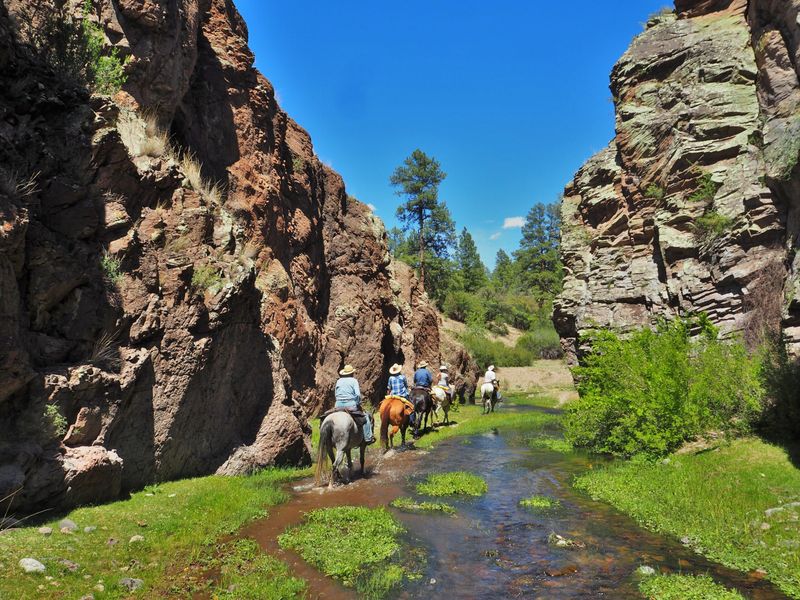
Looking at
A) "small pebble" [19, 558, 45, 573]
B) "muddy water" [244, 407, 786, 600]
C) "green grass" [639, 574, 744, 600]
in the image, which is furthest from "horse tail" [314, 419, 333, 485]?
"green grass" [639, 574, 744, 600]

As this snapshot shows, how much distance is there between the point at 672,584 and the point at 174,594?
6.26 metres

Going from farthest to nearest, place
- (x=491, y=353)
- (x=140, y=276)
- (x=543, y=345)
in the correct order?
(x=543, y=345), (x=491, y=353), (x=140, y=276)

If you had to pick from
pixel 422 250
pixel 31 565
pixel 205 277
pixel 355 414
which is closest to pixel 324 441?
pixel 355 414

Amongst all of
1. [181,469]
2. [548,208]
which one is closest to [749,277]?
[181,469]

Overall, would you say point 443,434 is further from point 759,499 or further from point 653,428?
point 759,499

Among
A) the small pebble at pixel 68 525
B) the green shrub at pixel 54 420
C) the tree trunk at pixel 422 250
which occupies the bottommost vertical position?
the small pebble at pixel 68 525

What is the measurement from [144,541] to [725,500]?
9859 millimetres

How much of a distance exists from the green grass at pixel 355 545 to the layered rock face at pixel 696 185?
9.59 meters

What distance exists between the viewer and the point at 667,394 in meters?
13.6

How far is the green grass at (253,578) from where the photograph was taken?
19.8ft

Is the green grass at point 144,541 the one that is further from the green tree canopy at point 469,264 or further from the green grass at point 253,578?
the green tree canopy at point 469,264

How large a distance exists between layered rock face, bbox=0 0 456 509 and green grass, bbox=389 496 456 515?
4.17 metres

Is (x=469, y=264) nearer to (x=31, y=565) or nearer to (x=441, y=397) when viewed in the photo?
(x=441, y=397)

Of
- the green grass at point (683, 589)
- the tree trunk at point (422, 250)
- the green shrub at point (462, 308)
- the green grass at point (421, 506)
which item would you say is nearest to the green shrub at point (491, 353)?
the green shrub at point (462, 308)
